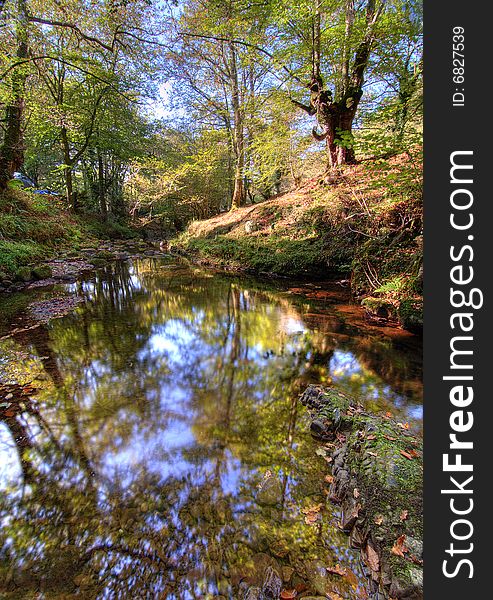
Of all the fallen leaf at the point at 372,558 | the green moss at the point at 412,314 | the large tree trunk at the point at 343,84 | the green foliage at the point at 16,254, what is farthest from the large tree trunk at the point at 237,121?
the fallen leaf at the point at 372,558

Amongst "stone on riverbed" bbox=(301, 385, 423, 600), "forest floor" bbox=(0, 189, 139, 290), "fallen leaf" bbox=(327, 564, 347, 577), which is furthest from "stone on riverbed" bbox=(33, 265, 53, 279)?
"fallen leaf" bbox=(327, 564, 347, 577)

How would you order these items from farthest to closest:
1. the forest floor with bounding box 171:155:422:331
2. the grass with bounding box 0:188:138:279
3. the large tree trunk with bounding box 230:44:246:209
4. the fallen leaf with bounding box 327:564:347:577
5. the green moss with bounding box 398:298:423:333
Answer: the large tree trunk with bounding box 230:44:246:209 → the grass with bounding box 0:188:138:279 → the forest floor with bounding box 171:155:422:331 → the green moss with bounding box 398:298:423:333 → the fallen leaf with bounding box 327:564:347:577

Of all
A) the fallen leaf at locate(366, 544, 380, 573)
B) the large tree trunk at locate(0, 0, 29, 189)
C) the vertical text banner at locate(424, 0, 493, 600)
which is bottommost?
the fallen leaf at locate(366, 544, 380, 573)

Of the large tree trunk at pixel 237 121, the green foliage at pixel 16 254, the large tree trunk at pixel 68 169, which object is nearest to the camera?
the green foliage at pixel 16 254

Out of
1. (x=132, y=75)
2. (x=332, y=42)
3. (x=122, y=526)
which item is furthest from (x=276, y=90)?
(x=122, y=526)

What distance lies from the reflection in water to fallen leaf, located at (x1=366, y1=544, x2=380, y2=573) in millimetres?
103

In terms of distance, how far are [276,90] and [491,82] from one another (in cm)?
1205

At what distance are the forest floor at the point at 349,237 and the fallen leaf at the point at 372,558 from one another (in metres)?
4.41

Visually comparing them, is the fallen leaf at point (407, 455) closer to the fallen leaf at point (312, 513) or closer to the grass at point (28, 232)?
the fallen leaf at point (312, 513)

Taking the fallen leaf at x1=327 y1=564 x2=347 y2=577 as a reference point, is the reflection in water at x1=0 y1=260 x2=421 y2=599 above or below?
above

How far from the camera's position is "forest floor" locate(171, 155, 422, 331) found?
18.9ft

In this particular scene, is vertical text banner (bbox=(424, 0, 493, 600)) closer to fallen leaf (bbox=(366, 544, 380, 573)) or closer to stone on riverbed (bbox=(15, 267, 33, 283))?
fallen leaf (bbox=(366, 544, 380, 573))

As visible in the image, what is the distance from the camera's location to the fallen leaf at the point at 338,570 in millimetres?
1704

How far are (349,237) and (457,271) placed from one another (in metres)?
7.52
